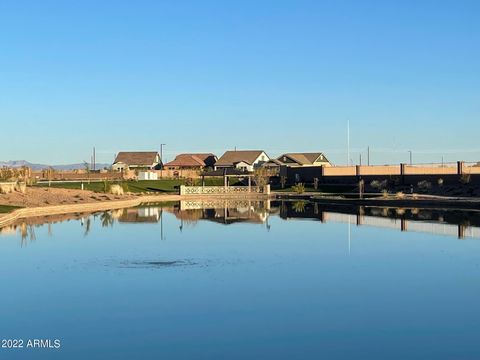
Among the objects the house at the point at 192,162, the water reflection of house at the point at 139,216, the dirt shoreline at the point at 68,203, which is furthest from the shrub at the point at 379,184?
the house at the point at 192,162

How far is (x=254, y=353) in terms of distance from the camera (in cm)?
1059

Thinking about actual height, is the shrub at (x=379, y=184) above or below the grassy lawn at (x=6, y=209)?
above

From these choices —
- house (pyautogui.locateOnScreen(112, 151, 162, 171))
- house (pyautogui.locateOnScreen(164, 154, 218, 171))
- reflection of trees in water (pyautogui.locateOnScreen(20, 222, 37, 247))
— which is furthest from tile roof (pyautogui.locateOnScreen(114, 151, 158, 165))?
reflection of trees in water (pyautogui.locateOnScreen(20, 222, 37, 247))

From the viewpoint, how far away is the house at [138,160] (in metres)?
112

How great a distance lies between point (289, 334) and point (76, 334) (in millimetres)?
3804

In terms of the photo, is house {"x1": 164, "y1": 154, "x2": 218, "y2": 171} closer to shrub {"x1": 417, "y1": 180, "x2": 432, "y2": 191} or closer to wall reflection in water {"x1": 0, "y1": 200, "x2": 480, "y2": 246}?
shrub {"x1": 417, "y1": 180, "x2": 432, "y2": 191}

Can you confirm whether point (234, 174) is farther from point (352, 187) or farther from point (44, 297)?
point (44, 297)

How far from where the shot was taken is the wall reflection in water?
99.2 ft

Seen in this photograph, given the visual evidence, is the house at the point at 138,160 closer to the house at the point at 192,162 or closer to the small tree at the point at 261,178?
the house at the point at 192,162

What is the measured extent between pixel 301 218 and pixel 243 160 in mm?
65819

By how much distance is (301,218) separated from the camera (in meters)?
38.2

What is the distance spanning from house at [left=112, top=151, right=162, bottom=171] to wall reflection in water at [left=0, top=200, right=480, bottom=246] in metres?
66.4

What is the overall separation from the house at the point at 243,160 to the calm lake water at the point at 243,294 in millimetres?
73490

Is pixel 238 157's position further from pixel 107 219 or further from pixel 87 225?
pixel 87 225
